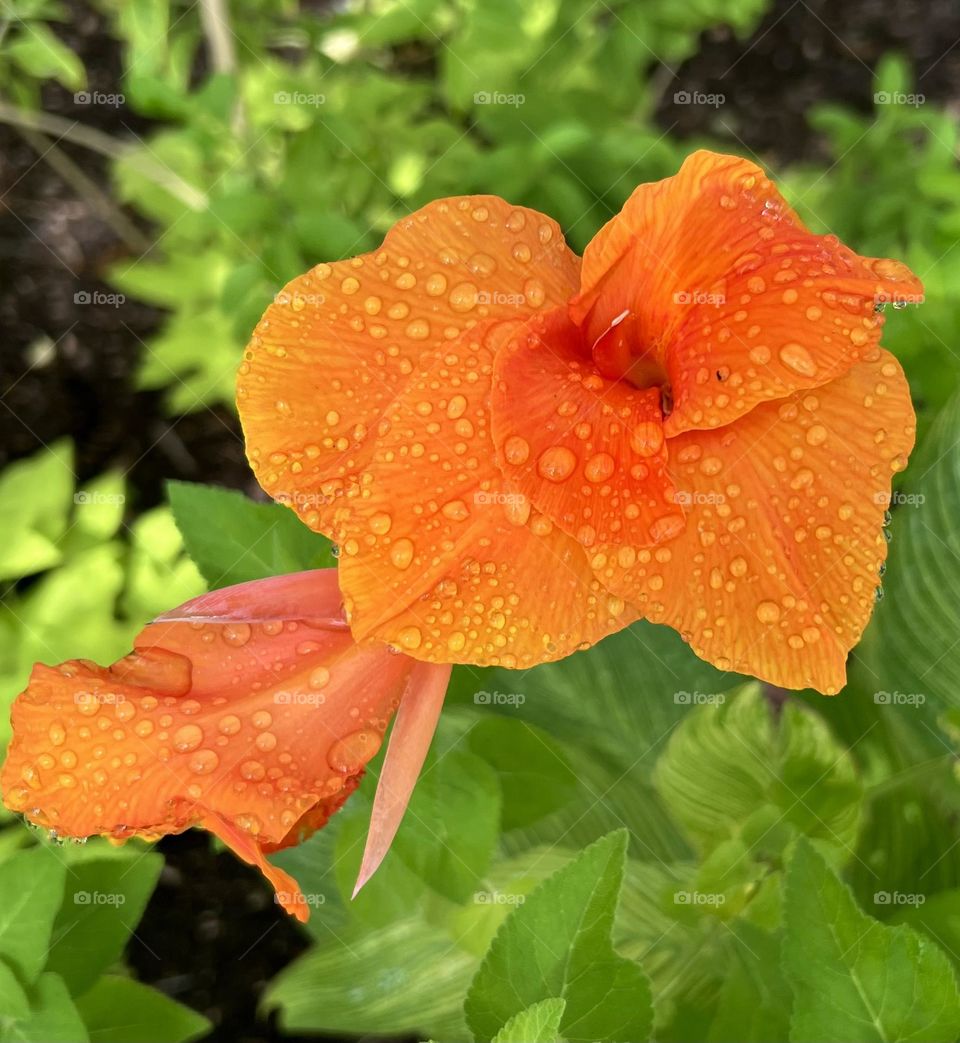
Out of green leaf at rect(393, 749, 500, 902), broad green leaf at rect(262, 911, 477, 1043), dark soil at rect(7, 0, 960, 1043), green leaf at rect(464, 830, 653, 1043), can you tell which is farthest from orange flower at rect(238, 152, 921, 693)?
dark soil at rect(7, 0, 960, 1043)

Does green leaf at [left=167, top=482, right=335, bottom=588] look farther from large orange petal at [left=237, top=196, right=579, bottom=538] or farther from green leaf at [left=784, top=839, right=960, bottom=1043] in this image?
green leaf at [left=784, top=839, right=960, bottom=1043]

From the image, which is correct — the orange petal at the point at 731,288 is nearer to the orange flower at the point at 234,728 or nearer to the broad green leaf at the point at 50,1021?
the orange flower at the point at 234,728

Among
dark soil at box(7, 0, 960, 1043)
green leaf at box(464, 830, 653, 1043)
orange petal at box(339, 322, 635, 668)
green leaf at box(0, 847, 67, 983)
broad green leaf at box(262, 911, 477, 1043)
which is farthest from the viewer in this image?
dark soil at box(7, 0, 960, 1043)

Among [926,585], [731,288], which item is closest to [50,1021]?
[731,288]

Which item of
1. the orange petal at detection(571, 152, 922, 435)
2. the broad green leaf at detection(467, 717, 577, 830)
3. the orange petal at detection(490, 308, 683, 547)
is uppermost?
the orange petal at detection(571, 152, 922, 435)

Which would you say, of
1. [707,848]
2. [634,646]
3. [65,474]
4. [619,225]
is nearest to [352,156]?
[65,474]

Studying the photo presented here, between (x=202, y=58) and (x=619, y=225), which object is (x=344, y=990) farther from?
(x=202, y=58)

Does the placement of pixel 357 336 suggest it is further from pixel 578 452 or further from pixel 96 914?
pixel 96 914
